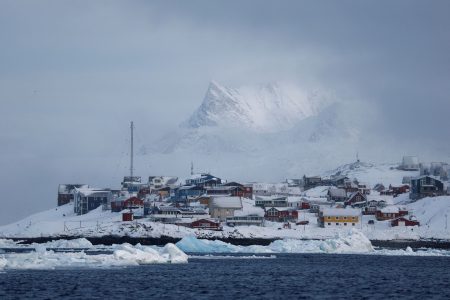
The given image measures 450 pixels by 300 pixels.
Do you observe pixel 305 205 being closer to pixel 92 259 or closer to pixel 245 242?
pixel 245 242

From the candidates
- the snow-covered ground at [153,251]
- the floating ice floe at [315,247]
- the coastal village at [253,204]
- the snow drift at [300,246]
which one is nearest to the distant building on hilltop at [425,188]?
the coastal village at [253,204]

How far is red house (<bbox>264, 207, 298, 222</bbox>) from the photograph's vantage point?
463 ft

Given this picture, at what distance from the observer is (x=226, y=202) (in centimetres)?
14525

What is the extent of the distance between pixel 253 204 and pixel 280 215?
601 inches

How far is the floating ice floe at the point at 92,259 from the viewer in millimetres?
67625

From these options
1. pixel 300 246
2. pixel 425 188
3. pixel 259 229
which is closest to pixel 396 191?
pixel 425 188

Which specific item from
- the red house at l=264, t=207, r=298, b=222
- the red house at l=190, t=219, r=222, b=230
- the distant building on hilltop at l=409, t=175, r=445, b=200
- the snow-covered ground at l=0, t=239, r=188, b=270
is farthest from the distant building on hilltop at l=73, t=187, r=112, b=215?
the snow-covered ground at l=0, t=239, r=188, b=270

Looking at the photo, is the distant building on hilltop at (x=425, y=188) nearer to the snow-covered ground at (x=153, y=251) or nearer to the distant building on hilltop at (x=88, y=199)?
the distant building on hilltop at (x=88, y=199)

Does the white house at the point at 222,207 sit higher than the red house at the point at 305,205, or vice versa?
the red house at the point at 305,205

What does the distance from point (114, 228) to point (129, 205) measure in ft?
84.5

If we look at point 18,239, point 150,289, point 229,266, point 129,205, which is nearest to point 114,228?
point 18,239

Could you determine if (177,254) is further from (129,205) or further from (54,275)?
(129,205)

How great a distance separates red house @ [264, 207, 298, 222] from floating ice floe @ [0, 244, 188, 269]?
6317 centimetres

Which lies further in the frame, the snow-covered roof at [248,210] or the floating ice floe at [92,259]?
the snow-covered roof at [248,210]
